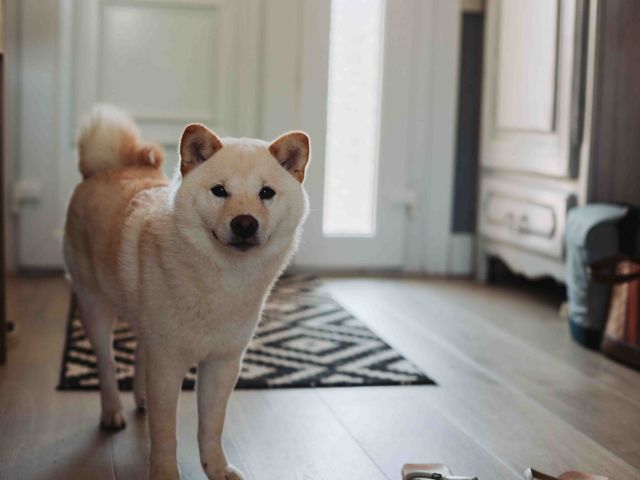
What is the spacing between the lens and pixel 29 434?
1.97m

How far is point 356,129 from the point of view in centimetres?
411

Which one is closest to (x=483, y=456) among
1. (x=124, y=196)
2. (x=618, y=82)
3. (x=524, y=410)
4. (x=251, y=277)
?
(x=524, y=410)

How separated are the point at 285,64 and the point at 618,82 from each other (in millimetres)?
1410

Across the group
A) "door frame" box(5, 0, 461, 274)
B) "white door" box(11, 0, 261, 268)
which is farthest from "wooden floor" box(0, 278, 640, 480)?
"door frame" box(5, 0, 461, 274)

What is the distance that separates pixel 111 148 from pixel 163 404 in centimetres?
64

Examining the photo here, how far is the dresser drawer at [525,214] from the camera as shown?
337cm

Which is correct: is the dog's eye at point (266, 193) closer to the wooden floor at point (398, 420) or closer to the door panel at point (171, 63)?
the wooden floor at point (398, 420)

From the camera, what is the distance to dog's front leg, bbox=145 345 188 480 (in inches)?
64.7

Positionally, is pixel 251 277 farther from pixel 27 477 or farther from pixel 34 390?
pixel 34 390

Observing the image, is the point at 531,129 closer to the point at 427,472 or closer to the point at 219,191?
the point at 427,472

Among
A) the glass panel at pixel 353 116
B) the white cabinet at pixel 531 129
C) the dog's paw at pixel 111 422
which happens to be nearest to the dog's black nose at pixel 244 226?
the dog's paw at pixel 111 422

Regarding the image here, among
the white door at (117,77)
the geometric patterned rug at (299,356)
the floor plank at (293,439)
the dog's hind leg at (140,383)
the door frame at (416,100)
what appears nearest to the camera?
the floor plank at (293,439)

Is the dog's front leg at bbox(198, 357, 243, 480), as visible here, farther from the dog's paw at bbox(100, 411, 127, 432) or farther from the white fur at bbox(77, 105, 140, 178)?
the white fur at bbox(77, 105, 140, 178)

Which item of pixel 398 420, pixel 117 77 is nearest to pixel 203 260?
pixel 398 420
